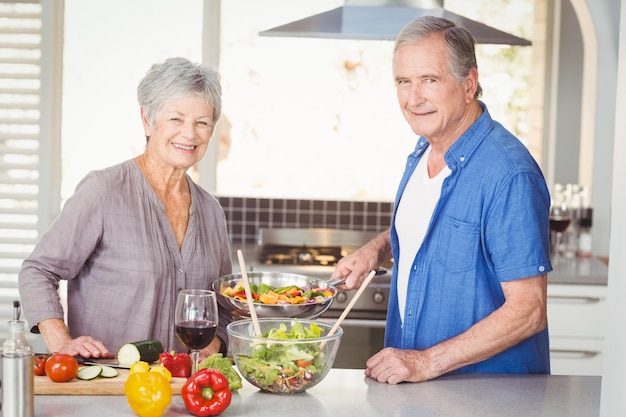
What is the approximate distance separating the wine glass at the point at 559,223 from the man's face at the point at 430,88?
219cm

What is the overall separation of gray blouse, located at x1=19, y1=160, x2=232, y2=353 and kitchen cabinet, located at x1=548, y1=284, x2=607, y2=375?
2.03m

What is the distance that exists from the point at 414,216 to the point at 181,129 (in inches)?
28.3

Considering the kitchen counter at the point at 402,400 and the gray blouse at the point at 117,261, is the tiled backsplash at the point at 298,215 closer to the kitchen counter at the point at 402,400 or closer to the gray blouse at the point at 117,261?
the gray blouse at the point at 117,261

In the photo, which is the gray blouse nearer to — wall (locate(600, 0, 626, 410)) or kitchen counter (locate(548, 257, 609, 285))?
wall (locate(600, 0, 626, 410))

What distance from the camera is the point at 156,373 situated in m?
1.90

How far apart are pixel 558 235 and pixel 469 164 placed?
A: 7.87 feet

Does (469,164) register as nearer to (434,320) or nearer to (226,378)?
(434,320)

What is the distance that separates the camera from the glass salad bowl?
203 centimetres

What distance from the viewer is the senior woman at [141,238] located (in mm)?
2490

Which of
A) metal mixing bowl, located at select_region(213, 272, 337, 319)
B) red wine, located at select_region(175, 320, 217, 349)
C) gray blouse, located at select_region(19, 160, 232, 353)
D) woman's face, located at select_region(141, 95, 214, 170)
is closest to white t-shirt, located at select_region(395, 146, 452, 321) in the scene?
metal mixing bowl, located at select_region(213, 272, 337, 319)

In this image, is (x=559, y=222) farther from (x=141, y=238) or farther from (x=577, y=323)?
(x=141, y=238)

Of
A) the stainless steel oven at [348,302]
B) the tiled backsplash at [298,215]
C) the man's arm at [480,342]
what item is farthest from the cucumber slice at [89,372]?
the tiled backsplash at [298,215]

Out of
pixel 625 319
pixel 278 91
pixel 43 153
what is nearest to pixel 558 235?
pixel 278 91

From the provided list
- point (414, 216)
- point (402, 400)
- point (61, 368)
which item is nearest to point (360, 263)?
point (414, 216)
